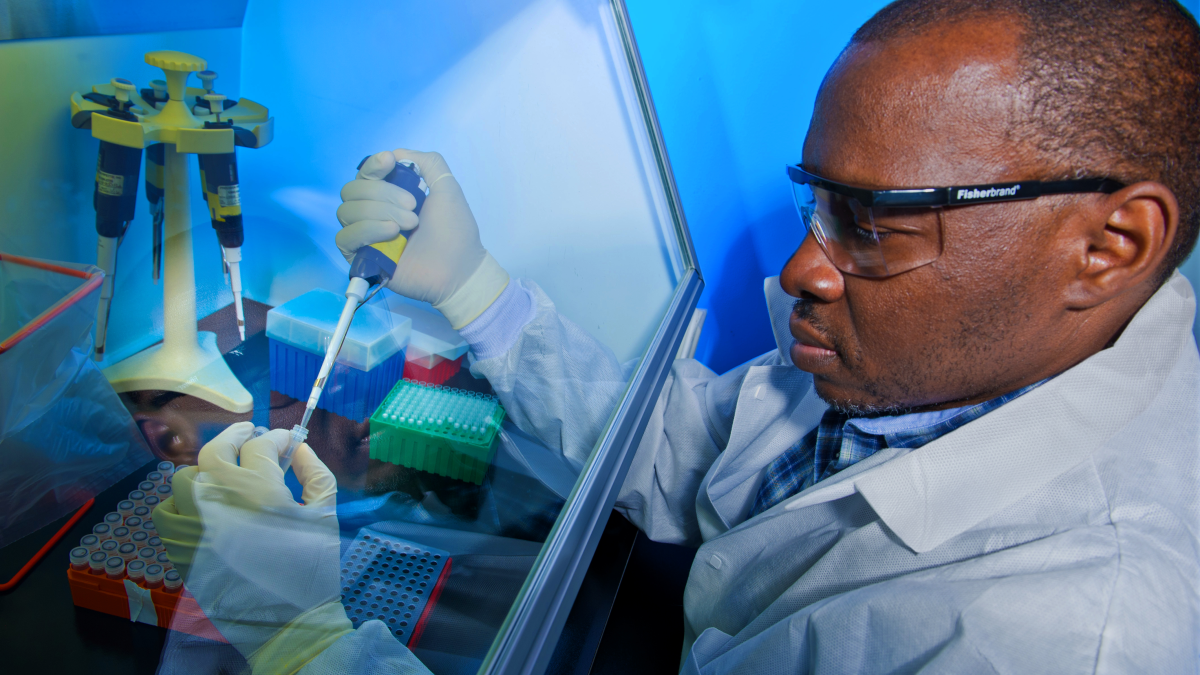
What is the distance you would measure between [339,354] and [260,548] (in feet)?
0.68

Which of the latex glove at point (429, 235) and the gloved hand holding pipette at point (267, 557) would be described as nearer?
the gloved hand holding pipette at point (267, 557)

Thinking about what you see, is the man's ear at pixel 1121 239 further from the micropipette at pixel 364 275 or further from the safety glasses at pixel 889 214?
the micropipette at pixel 364 275

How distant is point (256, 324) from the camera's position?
1.84 ft

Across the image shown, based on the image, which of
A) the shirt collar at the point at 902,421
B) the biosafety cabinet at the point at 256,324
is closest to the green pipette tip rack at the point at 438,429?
the biosafety cabinet at the point at 256,324

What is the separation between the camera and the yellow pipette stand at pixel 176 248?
0.48 meters

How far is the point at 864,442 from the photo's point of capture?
0.92 m

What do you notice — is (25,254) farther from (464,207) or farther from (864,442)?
(864,442)

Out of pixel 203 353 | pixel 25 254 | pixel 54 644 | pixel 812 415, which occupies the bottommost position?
pixel 812 415

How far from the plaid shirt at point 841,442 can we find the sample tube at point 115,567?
2.72ft

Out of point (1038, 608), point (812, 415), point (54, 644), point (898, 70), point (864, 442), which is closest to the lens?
point (54, 644)

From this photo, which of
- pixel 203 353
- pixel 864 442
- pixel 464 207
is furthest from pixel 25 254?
pixel 864 442

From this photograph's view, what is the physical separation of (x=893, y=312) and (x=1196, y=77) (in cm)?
38

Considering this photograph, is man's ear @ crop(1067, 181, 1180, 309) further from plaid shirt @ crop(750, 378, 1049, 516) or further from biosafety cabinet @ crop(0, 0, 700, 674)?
biosafety cabinet @ crop(0, 0, 700, 674)

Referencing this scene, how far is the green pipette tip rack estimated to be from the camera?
26.7 inches
